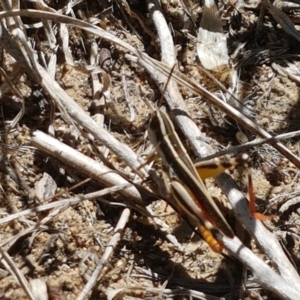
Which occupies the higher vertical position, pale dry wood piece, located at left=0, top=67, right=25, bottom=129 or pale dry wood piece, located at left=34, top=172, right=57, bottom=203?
pale dry wood piece, located at left=0, top=67, right=25, bottom=129

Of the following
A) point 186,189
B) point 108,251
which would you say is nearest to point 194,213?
point 186,189

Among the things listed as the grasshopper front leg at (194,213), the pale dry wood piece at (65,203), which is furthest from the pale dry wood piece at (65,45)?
the grasshopper front leg at (194,213)

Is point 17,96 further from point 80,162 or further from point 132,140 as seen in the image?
point 132,140

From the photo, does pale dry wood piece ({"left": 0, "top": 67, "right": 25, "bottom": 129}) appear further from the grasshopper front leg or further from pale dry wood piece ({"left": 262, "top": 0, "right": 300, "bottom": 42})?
pale dry wood piece ({"left": 262, "top": 0, "right": 300, "bottom": 42})

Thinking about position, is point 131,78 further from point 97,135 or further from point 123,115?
point 97,135

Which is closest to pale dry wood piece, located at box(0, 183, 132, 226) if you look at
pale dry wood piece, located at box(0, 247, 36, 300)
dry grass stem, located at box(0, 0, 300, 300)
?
dry grass stem, located at box(0, 0, 300, 300)

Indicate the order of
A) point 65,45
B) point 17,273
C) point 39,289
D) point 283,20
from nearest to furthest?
point 17,273, point 39,289, point 65,45, point 283,20

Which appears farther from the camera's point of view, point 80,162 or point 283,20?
point 283,20

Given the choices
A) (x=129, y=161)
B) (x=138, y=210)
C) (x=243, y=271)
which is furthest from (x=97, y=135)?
(x=243, y=271)
